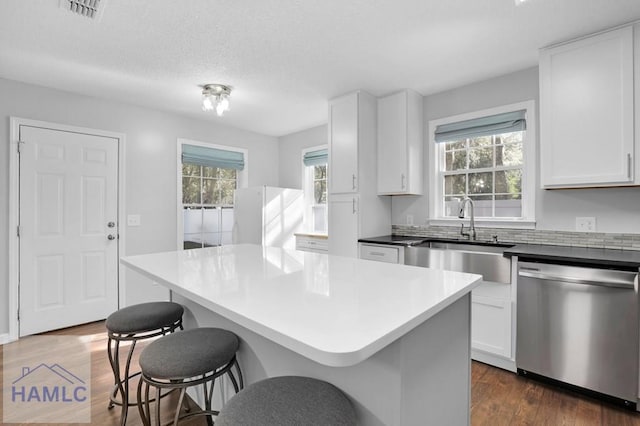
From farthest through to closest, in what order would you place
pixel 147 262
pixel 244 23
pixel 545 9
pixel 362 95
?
1. pixel 362 95
2. pixel 244 23
3. pixel 545 9
4. pixel 147 262

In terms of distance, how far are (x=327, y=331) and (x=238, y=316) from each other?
11.0 inches

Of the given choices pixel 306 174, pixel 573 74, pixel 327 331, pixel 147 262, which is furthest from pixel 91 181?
pixel 573 74

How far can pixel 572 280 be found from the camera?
2043mm

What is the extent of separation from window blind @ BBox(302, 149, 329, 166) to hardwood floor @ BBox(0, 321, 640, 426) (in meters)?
3.17

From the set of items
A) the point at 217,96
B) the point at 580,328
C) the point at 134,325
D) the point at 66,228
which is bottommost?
the point at 580,328

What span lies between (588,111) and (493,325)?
171 cm

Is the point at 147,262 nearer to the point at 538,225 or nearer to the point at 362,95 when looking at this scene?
the point at 362,95

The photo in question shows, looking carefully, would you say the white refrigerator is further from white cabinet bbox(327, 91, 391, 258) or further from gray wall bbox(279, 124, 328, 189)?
white cabinet bbox(327, 91, 391, 258)

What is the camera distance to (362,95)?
335cm

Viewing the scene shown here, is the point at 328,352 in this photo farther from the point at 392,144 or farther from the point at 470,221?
the point at 392,144

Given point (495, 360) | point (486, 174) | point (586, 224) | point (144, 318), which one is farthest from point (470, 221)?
point (144, 318)

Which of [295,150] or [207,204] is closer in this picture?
[207,204]

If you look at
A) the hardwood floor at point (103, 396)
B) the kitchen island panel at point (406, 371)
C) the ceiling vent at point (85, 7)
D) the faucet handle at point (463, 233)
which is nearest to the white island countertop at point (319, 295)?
the kitchen island panel at point (406, 371)

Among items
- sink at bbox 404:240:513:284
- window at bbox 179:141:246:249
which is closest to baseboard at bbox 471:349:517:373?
sink at bbox 404:240:513:284
